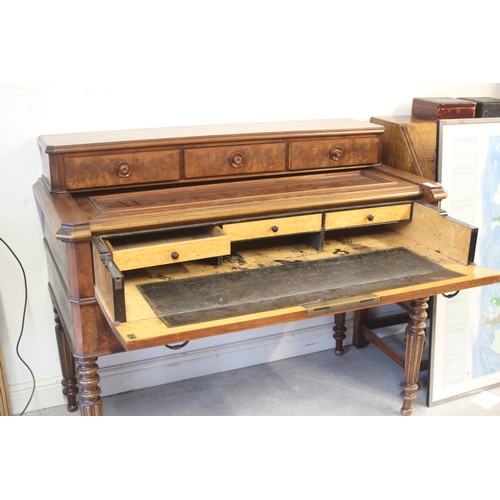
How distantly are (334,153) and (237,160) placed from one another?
41cm

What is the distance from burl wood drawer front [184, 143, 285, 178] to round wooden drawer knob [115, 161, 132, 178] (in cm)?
20

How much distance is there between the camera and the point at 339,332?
9.84 ft

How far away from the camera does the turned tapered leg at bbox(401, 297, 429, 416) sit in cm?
239

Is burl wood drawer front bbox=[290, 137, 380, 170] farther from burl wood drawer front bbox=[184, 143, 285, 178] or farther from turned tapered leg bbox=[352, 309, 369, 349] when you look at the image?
turned tapered leg bbox=[352, 309, 369, 349]

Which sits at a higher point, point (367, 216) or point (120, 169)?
point (120, 169)

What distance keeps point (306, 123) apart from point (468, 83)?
Answer: 982 mm

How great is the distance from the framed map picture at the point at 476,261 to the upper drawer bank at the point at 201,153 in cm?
35

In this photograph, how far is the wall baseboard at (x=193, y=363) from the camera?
2.55 metres


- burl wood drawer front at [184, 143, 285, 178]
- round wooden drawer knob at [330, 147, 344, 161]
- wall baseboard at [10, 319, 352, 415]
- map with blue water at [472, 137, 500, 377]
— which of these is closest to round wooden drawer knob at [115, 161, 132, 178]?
burl wood drawer front at [184, 143, 285, 178]

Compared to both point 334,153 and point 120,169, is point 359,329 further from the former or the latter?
point 120,169

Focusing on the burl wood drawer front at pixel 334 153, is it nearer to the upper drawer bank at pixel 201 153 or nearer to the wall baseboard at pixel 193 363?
the upper drawer bank at pixel 201 153

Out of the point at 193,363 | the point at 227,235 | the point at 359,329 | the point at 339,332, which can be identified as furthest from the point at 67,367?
the point at 359,329

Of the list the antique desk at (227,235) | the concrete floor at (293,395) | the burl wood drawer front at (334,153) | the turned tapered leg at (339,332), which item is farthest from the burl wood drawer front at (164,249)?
the turned tapered leg at (339,332)
